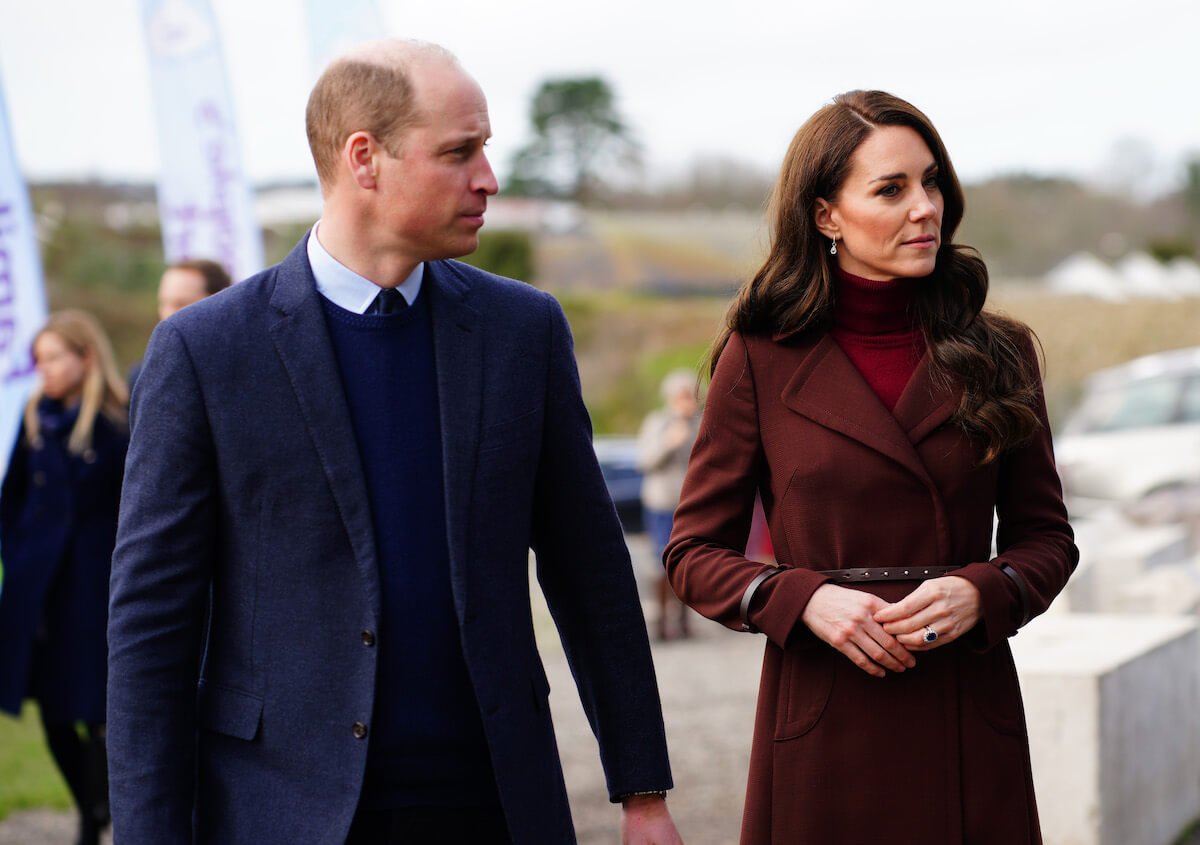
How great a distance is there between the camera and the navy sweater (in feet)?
8.05

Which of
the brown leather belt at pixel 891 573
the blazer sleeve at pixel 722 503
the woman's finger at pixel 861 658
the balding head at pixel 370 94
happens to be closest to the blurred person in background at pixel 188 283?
the blazer sleeve at pixel 722 503

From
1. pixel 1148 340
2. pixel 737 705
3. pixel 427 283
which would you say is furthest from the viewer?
pixel 1148 340

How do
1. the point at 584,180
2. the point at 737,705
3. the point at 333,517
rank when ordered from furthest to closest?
the point at 584,180
the point at 737,705
the point at 333,517

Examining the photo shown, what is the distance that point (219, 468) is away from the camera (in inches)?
97.8

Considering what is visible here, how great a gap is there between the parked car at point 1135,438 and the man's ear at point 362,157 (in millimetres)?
14356

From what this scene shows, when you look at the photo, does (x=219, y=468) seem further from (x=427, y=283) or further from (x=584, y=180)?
(x=584, y=180)

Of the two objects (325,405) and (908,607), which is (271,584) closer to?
(325,405)

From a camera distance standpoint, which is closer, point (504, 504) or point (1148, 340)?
point (504, 504)

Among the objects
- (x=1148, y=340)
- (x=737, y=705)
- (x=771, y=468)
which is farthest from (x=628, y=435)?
(x=771, y=468)

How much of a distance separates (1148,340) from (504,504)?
34543mm

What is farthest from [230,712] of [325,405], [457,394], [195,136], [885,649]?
[195,136]

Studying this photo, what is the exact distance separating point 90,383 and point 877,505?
455 cm

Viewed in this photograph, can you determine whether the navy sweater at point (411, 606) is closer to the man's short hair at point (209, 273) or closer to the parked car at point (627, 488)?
the man's short hair at point (209, 273)

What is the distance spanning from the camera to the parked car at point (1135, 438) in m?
15.8
